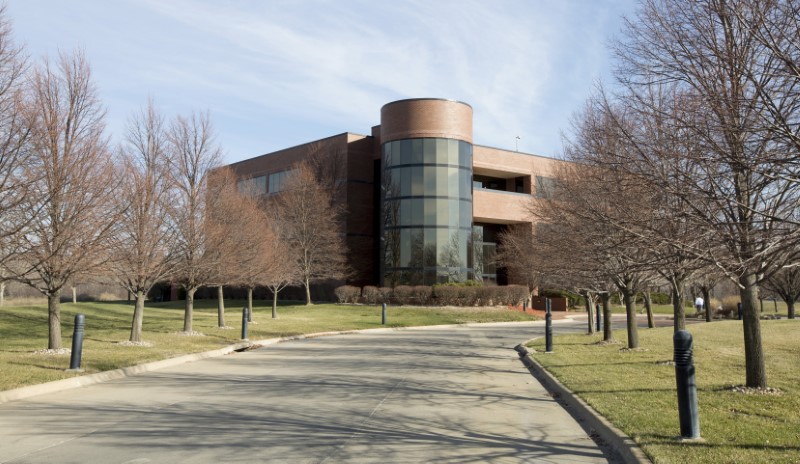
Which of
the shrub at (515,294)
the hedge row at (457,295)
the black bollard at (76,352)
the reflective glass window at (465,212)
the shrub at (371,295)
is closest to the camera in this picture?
the black bollard at (76,352)

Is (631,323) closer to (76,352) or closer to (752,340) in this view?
(752,340)

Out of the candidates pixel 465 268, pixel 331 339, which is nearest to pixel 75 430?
pixel 331 339

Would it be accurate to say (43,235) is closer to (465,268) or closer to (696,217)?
(696,217)

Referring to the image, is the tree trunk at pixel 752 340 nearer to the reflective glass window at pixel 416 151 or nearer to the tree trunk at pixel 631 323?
the tree trunk at pixel 631 323

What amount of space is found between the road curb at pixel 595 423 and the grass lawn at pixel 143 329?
29.0 ft

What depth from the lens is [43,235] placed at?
1373cm

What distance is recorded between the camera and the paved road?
21.3 ft

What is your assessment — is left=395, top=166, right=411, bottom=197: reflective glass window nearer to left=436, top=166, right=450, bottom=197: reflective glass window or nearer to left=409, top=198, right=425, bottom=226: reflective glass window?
left=409, top=198, right=425, bottom=226: reflective glass window

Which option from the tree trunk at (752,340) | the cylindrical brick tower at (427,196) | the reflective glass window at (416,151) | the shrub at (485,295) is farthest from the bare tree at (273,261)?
the tree trunk at (752,340)

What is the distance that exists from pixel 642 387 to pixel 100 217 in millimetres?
12127

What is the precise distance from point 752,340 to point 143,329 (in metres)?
21.7

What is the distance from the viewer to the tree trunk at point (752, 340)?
9734 millimetres

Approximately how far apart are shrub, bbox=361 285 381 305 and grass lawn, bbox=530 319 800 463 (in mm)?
26317

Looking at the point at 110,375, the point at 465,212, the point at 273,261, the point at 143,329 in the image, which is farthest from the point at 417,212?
the point at 110,375
